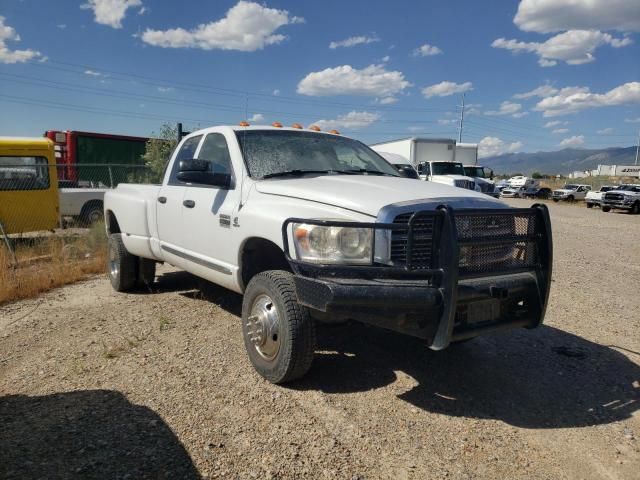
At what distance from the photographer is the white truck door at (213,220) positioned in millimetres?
4277

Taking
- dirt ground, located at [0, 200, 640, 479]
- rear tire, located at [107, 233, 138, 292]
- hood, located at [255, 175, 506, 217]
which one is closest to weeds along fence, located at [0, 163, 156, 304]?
rear tire, located at [107, 233, 138, 292]

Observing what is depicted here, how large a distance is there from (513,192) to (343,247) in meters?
42.1

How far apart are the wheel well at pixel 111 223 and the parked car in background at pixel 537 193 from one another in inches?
1566

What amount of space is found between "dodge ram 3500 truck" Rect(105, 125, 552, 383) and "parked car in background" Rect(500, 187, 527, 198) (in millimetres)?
39865

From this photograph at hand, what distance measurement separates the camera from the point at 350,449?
2936 mm

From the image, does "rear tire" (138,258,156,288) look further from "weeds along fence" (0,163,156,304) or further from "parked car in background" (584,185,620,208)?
"parked car in background" (584,185,620,208)

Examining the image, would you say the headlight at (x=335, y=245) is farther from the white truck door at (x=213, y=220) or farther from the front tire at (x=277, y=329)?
the white truck door at (x=213, y=220)

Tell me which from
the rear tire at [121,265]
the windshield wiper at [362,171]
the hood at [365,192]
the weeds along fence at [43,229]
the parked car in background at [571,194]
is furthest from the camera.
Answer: the parked car in background at [571,194]

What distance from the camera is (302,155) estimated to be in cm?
462

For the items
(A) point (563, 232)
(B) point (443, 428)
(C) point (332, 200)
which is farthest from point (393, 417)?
(A) point (563, 232)

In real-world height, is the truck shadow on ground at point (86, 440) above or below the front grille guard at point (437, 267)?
below

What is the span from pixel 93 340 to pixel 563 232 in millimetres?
13767

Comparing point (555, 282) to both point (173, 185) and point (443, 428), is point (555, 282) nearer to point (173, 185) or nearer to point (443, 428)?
point (443, 428)

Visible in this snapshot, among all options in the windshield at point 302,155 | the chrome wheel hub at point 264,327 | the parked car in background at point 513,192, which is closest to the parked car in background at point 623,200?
the parked car in background at point 513,192
